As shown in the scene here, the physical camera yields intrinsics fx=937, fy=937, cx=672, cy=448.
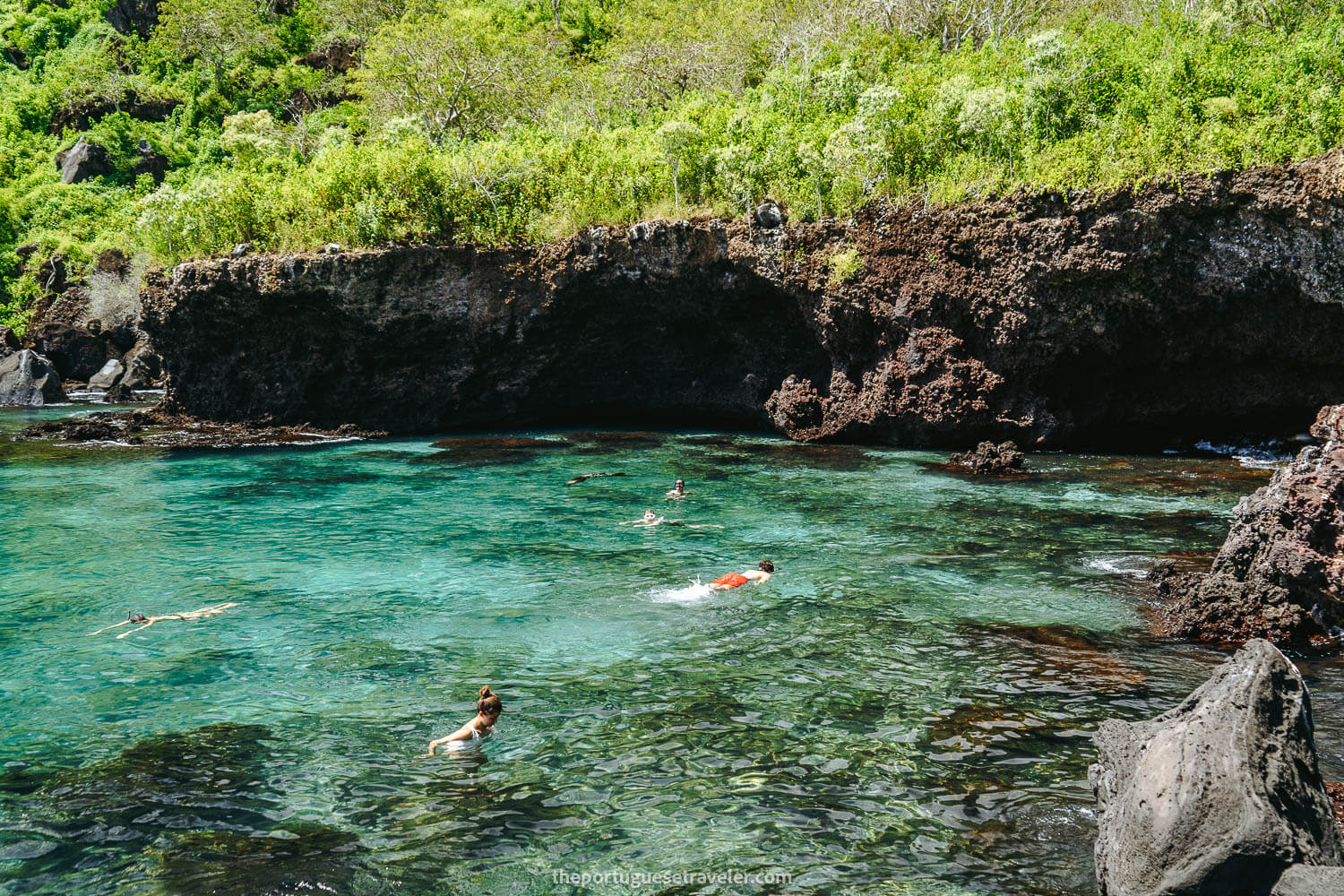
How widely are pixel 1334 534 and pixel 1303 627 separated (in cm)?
115

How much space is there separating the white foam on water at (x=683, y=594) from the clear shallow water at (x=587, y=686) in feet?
0.31

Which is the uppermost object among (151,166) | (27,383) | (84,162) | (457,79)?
(457,79)

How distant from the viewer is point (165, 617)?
1241 centimetres

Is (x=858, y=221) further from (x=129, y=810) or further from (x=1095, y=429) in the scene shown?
(x=129, y=810)

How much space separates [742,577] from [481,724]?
218 inches

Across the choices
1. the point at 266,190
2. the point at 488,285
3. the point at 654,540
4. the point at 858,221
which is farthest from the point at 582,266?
the point at 654,540

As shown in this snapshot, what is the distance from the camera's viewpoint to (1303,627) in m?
10.5

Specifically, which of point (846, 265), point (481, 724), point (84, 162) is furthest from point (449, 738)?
point (84, 162)

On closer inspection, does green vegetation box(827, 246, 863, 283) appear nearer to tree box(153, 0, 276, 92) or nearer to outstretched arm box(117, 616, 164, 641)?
outstretched arm box(117, 616, 164, 641)

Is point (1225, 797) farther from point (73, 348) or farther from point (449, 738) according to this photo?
point (73, 348)

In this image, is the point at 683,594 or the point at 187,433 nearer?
the point at 683,594

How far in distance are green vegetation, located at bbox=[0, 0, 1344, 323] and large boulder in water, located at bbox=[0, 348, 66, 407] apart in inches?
421

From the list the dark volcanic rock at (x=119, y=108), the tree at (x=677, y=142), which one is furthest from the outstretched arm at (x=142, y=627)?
the dark volcanic rock at (x=119, y=108)

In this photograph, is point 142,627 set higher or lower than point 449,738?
lower
